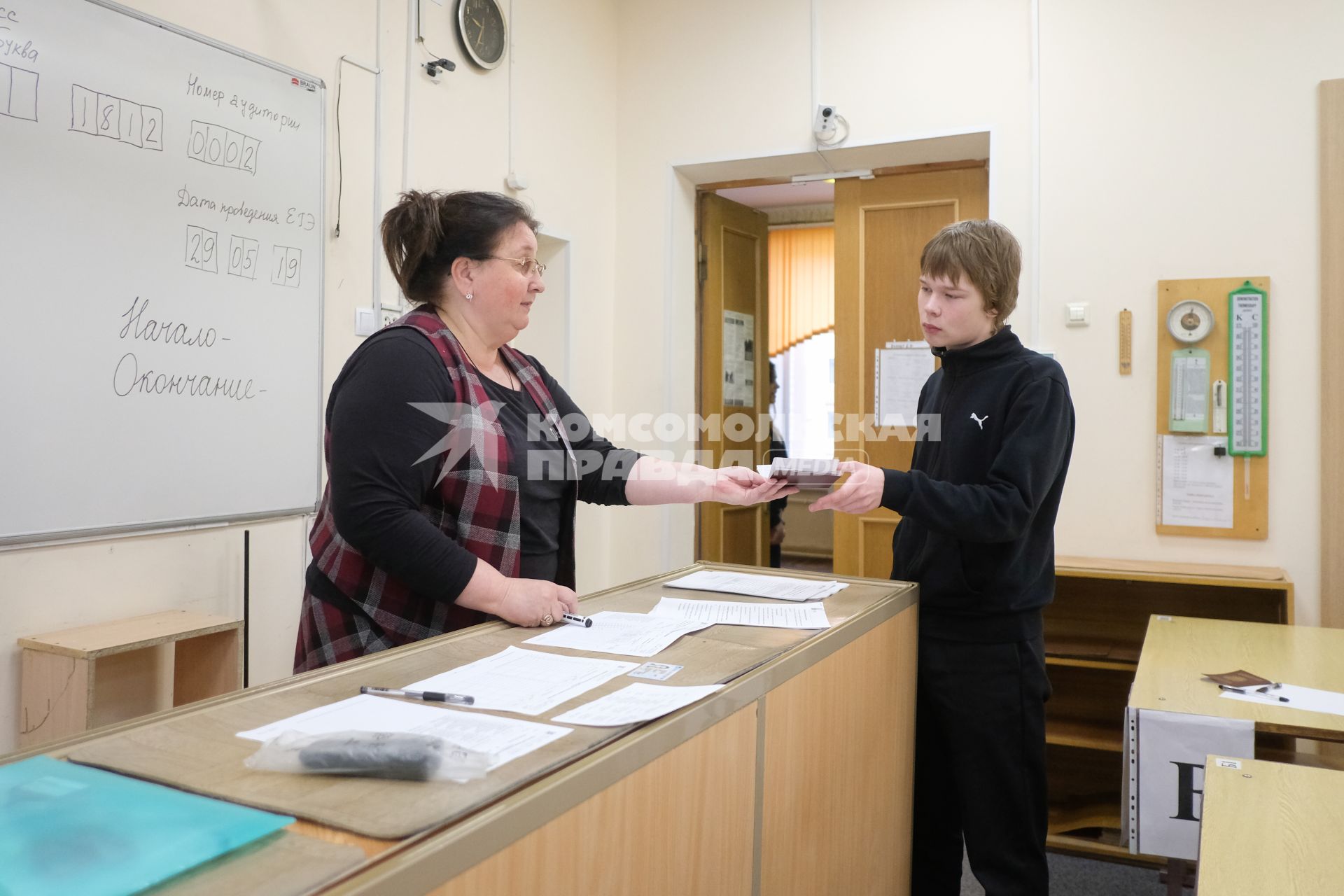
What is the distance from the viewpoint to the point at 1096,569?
3234 millimetres

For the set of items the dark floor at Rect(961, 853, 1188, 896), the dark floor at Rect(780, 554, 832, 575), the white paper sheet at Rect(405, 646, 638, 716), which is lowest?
the dark floor at Rect(961, 853, 1188, 896)

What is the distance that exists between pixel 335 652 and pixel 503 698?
21.4 inches

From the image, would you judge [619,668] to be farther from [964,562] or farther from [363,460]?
[964,562]

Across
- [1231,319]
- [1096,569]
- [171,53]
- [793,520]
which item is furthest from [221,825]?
[793,520]

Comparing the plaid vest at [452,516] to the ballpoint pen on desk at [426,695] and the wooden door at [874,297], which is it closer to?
the ballpoint pen on desk at [426,695]

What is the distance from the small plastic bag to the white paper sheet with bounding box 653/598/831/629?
76cm

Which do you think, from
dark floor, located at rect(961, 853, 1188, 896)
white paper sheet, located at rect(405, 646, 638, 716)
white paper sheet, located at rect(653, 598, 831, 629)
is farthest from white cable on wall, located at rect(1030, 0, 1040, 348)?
white paper sheet, located at rect(405, 646, 638, 716)

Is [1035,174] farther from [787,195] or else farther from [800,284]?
[800,284]

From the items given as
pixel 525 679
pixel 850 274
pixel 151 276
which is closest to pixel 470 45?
pixel 151 276

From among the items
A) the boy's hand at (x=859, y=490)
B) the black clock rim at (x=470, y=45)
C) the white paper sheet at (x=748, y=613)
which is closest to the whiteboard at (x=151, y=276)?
the black clock rim at (x=470, y=45)

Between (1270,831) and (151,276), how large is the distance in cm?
261

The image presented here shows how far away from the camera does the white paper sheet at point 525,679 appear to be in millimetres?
1050

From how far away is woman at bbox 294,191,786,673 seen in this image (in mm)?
1411

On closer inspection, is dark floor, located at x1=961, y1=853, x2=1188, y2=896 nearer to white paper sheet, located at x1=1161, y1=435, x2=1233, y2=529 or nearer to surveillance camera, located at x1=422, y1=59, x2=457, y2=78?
white paper sheet, located at x1=1161, y1=435, x2=1233, y2=529
